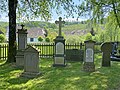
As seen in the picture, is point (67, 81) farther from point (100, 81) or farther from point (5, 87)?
point (5, 87)

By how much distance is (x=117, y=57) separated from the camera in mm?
17156

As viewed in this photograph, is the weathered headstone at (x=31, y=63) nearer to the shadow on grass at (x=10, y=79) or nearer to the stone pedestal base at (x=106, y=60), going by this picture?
the shadow on grass at (x=10, y=79)

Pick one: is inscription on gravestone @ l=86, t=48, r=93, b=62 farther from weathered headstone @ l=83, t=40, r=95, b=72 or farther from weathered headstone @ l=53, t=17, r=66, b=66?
weathered headstone @ l=53, t=17, r=66, b=66

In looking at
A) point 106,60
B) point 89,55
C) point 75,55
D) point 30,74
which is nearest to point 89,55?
point 89,55

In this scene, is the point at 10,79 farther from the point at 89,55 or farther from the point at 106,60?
the point at 106,60

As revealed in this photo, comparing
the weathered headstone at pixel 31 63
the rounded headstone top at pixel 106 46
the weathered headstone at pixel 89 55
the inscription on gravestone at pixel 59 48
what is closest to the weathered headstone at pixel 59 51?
the inscription on gravestone at pixel 59 48

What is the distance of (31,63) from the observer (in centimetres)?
1078

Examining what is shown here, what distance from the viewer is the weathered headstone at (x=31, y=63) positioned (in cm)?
1067

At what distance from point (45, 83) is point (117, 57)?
9172 millimetres

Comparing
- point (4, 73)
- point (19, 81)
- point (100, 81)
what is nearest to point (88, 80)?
point (100, 81)

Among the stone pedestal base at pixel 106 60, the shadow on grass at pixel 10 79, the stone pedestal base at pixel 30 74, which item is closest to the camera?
the shadow on grass at pixel 10 79

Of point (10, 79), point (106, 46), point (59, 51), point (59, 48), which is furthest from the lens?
point (59, 51)

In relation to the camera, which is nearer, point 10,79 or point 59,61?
point 10,79

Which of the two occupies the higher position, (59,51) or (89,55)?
(59,51)
